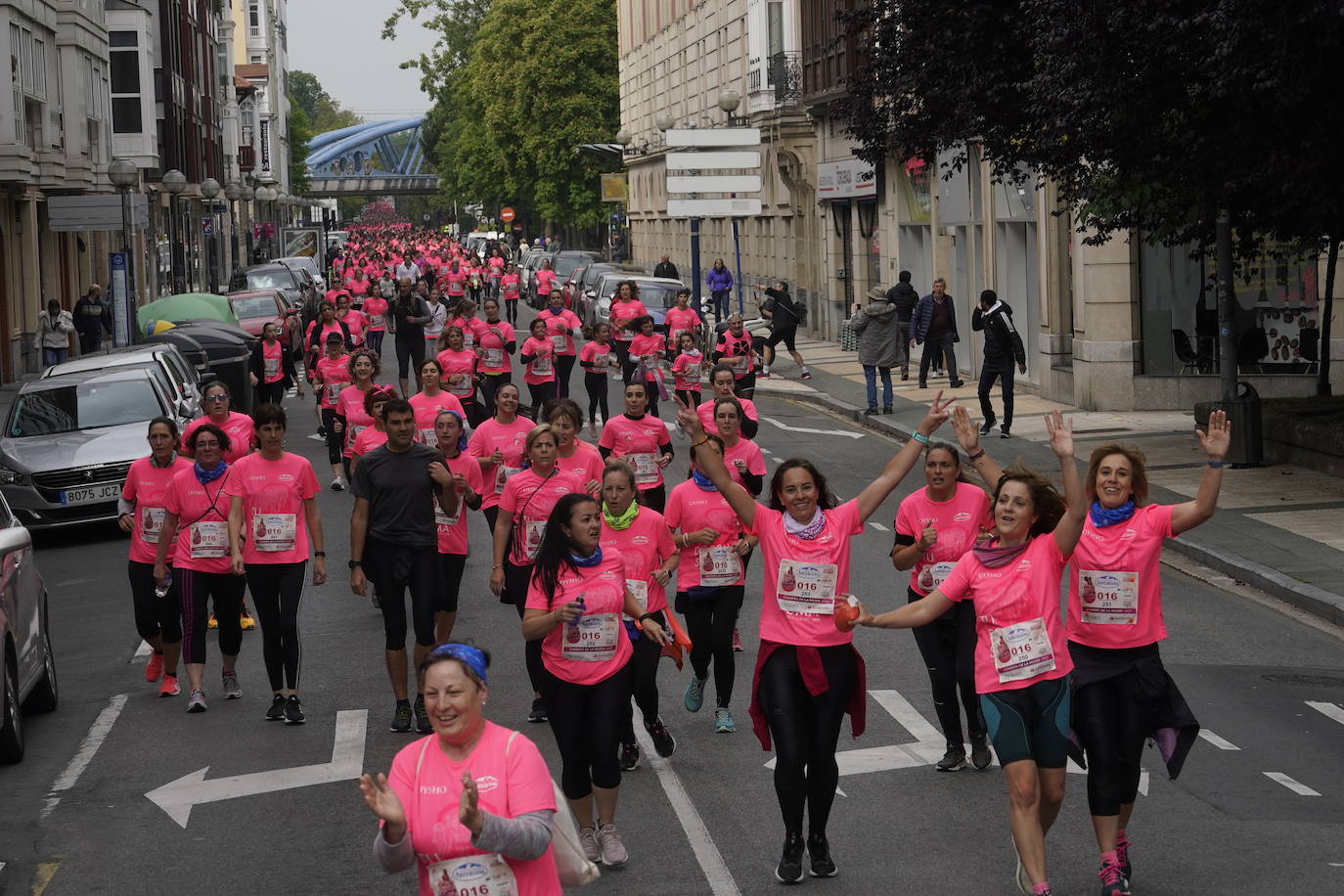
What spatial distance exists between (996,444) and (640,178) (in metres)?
57.8

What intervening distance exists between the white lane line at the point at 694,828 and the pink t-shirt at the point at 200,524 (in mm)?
2830

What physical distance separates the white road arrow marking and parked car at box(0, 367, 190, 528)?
926 centimetres

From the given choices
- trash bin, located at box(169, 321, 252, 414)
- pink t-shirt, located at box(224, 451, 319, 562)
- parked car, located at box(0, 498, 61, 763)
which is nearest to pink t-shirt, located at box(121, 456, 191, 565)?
parked car, located at box(0, 498, 61, 763)

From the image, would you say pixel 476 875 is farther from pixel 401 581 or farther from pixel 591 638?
pixel 401 581

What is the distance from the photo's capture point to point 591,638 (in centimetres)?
794

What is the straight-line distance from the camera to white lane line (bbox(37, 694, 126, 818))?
9.81 metres

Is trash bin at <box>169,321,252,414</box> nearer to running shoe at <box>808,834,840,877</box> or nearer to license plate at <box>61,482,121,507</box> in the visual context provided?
license plate at <box>61,482,121,507</box>

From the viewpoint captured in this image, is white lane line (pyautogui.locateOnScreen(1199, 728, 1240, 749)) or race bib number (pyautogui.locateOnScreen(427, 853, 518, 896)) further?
white lane line (pyautogui.locateOnScreen(1199, 728, 1240, 749))

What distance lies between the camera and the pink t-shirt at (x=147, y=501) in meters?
12.0

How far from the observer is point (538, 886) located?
5.17 m

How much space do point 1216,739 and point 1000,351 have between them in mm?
14470

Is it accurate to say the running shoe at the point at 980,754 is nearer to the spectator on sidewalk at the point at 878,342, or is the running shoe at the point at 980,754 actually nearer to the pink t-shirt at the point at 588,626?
the pink t-shirt at the point at 588,626

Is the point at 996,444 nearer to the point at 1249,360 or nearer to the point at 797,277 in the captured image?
the point at 1249,360

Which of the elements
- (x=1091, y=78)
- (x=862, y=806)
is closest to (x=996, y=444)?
(x=1091, y=78)
